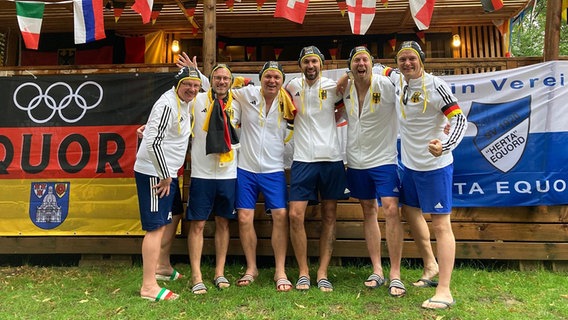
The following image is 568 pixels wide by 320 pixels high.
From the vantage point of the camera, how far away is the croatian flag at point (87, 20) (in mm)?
4574

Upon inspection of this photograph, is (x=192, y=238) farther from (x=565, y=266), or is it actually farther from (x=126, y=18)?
(x=126, y=18)

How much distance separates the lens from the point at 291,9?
4.70 m

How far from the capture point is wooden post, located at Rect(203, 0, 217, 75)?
468 centimetres

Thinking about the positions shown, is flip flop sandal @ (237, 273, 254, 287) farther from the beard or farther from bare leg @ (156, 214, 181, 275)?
the beard

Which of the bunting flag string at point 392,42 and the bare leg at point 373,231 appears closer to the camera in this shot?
the bare leg at point 373,231

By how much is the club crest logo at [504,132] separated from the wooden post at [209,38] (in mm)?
3290

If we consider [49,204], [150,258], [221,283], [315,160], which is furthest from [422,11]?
[49,204]

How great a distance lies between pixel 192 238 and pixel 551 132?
4.12m

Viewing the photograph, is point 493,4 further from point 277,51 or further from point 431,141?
point 277,51

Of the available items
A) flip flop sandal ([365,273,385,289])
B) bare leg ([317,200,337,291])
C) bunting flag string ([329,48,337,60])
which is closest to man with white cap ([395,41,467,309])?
flip flop sandal ([365,273,385,289])

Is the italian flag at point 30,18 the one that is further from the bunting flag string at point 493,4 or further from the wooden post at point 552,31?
the wooden post at point 552,31

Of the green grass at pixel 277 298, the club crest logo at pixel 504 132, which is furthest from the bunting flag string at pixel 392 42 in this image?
the green grass at pixel 277 298

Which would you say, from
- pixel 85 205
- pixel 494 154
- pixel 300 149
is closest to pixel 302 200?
pixel 300 149

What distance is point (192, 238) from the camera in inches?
146
